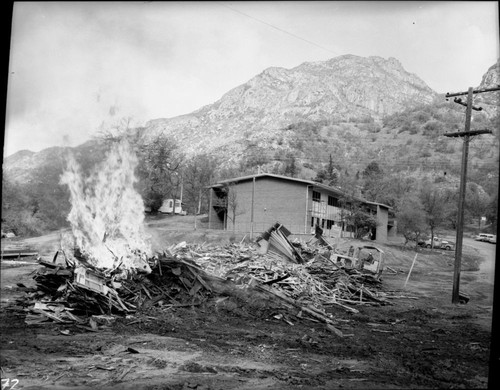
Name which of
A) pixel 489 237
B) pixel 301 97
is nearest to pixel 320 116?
pixel 301 97

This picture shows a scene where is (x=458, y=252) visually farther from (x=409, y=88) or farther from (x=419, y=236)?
(x=419, y=236)

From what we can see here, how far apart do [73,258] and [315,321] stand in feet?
21.9

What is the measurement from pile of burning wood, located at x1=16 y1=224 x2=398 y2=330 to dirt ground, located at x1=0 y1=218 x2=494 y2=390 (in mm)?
417

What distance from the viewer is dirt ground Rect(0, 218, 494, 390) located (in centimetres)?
501

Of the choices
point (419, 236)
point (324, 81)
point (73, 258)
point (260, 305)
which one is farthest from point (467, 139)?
point (73, 258)

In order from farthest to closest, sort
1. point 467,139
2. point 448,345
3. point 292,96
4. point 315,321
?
point 292,96
point 467,139
point 315,321
point 448,345

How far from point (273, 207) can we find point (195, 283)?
14.0 m

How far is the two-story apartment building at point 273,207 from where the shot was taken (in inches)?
914

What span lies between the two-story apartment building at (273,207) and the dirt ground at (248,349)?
38.6 feet

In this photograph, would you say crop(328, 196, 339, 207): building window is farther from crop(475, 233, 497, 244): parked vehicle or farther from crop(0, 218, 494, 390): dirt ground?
crop(475, 233, 497, 244): parked vehicle

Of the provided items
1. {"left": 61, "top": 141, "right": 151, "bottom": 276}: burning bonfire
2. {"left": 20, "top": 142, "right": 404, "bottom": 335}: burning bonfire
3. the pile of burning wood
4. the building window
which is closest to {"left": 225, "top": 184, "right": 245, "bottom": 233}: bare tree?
the pile of burning wood

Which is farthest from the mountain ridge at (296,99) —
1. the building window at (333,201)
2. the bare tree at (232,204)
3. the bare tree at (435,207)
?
the building window at (333,201)

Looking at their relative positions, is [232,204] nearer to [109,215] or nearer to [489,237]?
[109,215]

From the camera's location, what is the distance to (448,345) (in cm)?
691
